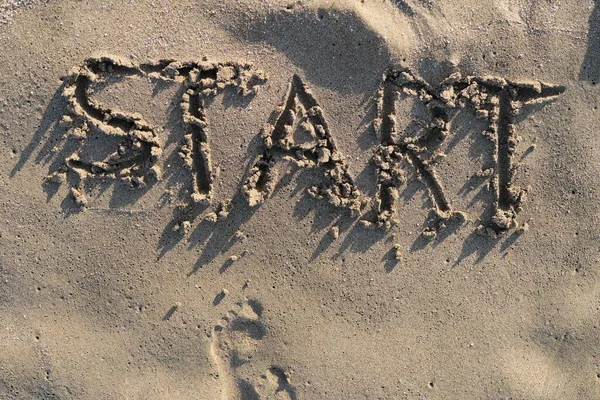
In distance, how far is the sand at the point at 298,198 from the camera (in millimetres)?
3682

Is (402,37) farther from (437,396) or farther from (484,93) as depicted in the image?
(437,396)

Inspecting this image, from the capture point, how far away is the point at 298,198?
12.4 feet

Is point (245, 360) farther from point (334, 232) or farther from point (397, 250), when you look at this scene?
point (397, 250)

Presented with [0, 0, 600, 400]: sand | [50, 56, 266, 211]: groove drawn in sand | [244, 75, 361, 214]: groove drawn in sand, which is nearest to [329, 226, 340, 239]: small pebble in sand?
[0, 0, 600, 400]: sand

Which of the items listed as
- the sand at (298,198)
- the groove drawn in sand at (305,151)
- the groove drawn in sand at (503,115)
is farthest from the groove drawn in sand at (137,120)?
the groove drawn in sand at (503,115)

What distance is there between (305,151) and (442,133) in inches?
48.5

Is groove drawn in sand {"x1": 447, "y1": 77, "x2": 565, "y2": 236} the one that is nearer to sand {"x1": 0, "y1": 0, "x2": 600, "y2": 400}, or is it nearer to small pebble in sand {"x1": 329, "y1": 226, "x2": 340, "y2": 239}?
sand {"x1": 0, "y1": 0, "x2": 600, "y2": 400}

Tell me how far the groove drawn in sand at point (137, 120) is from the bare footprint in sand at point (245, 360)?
3.76ft

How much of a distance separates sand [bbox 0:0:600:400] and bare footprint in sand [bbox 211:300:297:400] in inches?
0.8

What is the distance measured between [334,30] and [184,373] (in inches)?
134

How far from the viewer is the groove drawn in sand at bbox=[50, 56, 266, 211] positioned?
3.66m

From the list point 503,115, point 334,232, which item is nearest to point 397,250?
point 334,232

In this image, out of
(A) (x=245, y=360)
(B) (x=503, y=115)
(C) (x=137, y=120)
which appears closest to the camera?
(C) (x=137, y=120)

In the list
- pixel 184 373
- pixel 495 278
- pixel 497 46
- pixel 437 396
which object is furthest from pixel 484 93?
pixel 184 373
